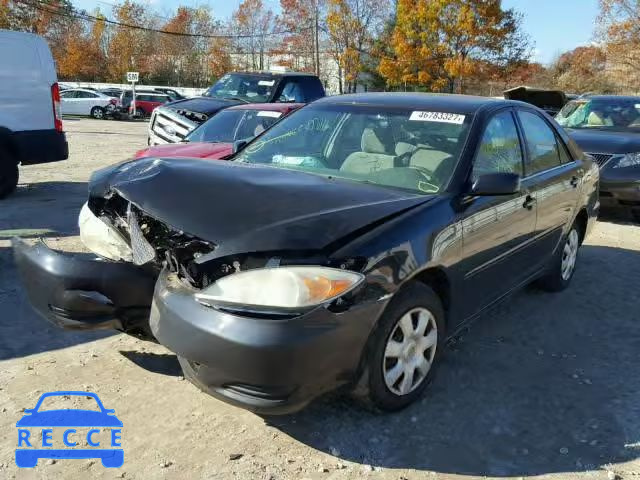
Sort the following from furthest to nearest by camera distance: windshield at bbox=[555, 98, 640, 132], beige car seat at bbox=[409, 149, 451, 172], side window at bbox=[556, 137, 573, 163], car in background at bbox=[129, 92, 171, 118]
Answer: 1. car in background at bbox=[129, 92, 171, 118]
2. windshield at bbox=[555, 98, 640, 132]
3. side window at bbox=[556, 137, 573, 163]
4. beige car seat at bbox=[409, 149, 451, 172]

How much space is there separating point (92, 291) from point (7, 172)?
634 centimetres

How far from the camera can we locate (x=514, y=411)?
10.8ft

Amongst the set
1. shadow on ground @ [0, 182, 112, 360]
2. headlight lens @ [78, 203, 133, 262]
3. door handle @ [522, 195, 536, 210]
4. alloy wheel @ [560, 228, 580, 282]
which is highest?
door handle @ [522, 195, 536, 210]

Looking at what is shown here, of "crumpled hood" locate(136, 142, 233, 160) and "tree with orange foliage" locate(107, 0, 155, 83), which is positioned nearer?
"crumpled hood" locate(136, 142, 233, 160)

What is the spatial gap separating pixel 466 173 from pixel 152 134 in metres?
8.23

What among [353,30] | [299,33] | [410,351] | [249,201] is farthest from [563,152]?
[299,33]

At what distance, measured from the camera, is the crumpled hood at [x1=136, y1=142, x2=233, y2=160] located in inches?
269

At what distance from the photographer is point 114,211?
134 inches

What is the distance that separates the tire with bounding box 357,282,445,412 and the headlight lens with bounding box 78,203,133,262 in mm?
1439

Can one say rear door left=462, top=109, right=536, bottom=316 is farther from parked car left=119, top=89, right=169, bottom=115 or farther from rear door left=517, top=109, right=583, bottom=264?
parked car left=119, top=89, right=169, bottom=115

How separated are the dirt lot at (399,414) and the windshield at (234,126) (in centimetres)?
408

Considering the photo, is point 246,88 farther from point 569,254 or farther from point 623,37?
point 623,37

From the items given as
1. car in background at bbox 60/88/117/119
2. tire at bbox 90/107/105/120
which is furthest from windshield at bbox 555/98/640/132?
tire at bbox 90/107/105/120

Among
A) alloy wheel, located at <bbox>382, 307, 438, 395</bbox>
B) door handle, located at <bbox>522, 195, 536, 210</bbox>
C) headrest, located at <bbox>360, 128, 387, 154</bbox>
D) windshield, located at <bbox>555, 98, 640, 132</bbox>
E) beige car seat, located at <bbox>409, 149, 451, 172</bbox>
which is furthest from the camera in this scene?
windshield, located at <bbox>555, 98, 640, 132</bbox>
